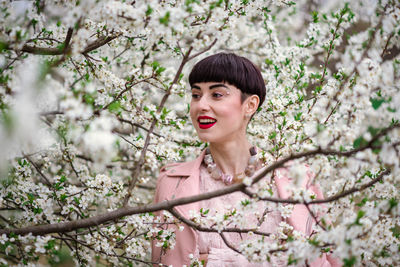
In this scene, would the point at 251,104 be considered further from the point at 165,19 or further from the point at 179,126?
the point at 165,19

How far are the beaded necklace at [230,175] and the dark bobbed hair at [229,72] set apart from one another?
1.56ft

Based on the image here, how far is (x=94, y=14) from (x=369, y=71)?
51.5 inches

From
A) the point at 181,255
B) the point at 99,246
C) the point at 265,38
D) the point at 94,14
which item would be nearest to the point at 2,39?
the point at 94,14

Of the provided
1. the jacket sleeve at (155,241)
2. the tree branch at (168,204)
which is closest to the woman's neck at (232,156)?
the jacket sleeve at (155,241)

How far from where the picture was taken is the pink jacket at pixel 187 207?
2504mm

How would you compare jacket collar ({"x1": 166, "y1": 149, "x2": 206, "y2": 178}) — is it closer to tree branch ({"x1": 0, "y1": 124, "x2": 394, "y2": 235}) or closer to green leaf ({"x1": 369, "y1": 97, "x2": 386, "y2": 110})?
tree branch ({"x1": 0, "y1": 124, "x2": 394, "y2": 235})

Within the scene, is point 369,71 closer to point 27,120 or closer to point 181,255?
point 27,120

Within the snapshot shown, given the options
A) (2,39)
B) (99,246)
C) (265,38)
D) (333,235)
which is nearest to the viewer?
Result: (333,235)

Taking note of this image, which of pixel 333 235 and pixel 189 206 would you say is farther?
pixel 189 206

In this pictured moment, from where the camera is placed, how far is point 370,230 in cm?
170

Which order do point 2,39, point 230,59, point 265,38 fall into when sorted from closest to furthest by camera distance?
point 2,39, point 230,59, point 265,38

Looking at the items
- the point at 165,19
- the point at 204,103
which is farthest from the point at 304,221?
the point at 165,19

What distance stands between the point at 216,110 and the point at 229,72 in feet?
1.00

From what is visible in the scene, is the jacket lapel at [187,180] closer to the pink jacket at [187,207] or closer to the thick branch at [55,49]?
the pink jacket at [187,207]
